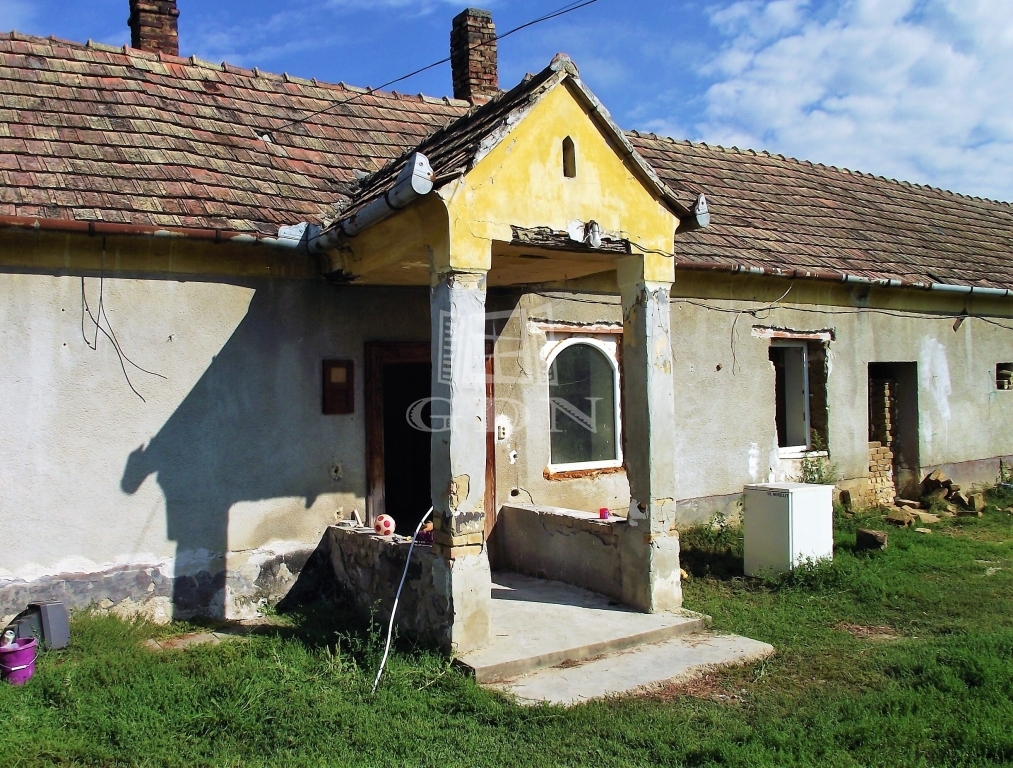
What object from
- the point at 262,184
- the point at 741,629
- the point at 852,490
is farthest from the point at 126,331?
the point at 852,490

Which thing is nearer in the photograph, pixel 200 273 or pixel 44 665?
pixel 44 665

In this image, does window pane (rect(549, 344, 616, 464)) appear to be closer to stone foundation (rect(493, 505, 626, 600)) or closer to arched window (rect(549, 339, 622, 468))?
arched window (rect(549, 339, 622, 468))

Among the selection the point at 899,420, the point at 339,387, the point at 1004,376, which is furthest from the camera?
the point at 1004,376

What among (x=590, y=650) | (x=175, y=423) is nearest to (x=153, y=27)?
(x=175, y=423)

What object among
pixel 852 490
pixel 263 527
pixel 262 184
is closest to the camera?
pixel 263 527

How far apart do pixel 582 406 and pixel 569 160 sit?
3.50 m

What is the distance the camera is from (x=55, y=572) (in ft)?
20.9

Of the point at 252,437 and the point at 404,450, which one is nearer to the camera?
the point at 252,437

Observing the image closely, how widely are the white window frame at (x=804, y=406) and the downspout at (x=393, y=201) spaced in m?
6.11

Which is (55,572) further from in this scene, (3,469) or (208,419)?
(208,419)

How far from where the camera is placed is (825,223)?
1230 cm

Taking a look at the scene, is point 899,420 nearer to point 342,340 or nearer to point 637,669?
point 637,669

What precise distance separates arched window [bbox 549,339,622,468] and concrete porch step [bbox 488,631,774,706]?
3.14m

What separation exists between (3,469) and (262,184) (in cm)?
319
